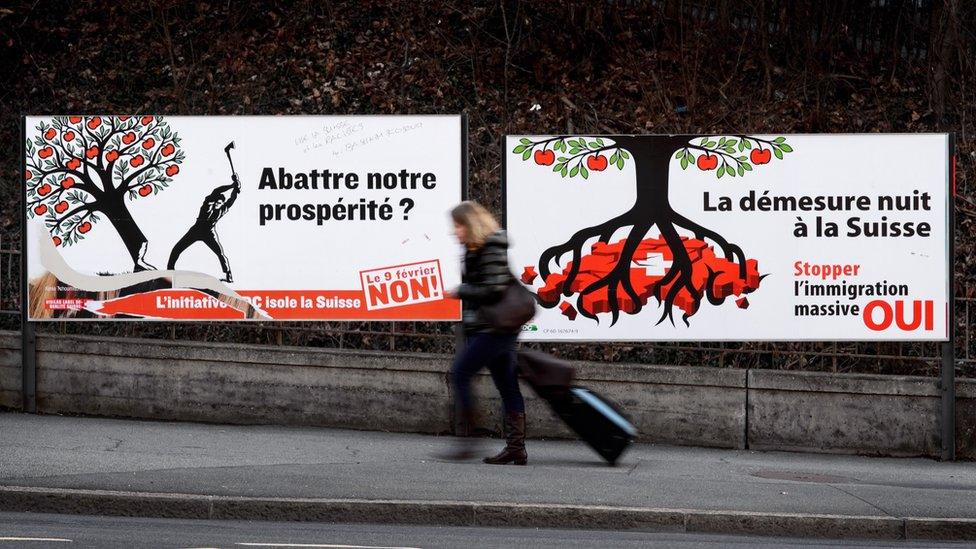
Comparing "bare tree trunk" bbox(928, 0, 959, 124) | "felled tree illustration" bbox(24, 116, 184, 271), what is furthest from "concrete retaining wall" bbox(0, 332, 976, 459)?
"bare tree trunk" bbox(928, 0, 959, 124)

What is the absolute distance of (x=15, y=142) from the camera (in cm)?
1623

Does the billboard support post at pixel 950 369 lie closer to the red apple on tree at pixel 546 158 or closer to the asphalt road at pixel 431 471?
the asphalt road at pixel 431 471

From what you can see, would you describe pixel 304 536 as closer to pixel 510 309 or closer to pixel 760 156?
pixel 510 309

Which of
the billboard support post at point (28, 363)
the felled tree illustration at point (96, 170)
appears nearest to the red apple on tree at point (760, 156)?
the felled tree illustration at point (96, 170)

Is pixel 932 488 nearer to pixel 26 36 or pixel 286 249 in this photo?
pixel 286 249

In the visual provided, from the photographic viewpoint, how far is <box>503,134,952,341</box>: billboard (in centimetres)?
1082

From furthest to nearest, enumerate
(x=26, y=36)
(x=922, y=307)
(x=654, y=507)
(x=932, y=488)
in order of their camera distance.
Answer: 1. (x=26, y=36)
2. (x=922, y=307)
3. (x=932, y=488)
4. (x=654, y=507)

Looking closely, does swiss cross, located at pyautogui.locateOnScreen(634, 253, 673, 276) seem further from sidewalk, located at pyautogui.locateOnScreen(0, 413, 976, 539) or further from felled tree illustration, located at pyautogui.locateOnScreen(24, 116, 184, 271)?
felled tree illustration, located at pyautogui.locateOnScreen(24, 116, 184, 271)

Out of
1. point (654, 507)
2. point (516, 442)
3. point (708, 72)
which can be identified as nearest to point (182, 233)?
point (516, 442)

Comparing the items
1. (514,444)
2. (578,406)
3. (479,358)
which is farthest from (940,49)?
(479,358)

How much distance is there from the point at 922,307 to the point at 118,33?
11.8 m

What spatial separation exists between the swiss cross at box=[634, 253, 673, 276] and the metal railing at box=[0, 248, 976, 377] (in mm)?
693

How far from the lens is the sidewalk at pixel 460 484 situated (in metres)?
7.46

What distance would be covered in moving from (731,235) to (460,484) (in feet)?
12.8
